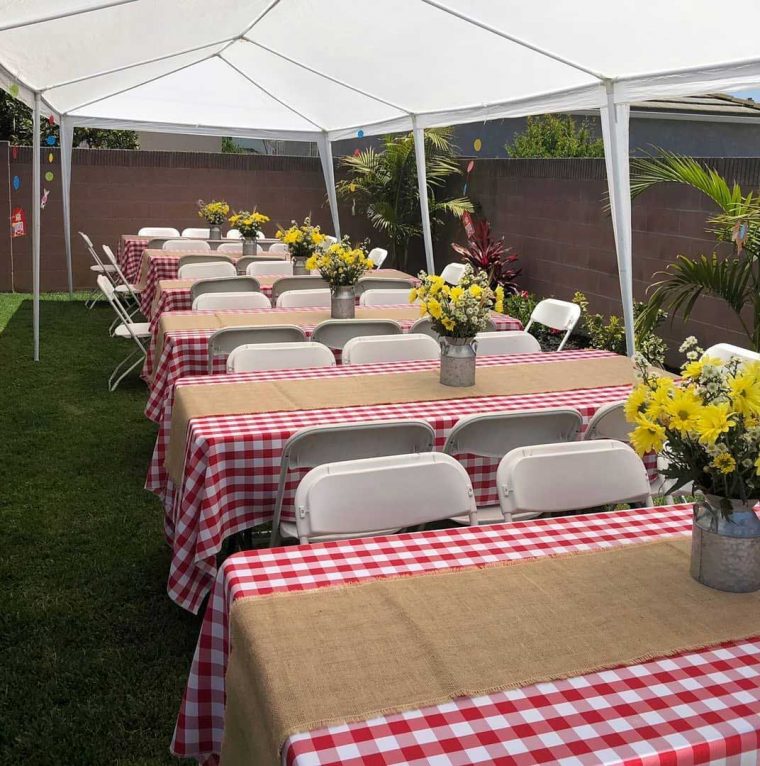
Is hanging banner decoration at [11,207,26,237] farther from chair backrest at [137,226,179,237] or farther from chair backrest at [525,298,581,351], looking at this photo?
chair backrest at [525,298,581,351]

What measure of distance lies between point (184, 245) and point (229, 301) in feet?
14.1

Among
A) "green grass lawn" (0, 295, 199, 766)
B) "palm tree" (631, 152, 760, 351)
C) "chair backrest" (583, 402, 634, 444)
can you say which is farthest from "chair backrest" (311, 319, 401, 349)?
"chair backrest" (583, 402, 634, 444)

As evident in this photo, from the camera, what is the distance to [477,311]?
3539 millimetres

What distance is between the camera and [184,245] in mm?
9852

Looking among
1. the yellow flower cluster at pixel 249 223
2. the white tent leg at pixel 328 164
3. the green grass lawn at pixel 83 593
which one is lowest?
the green grass lawn at pixel 83 593

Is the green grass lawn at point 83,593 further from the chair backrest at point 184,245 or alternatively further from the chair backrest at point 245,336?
the chair backrest at point 184,245

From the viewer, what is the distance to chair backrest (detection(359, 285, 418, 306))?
6.28 m

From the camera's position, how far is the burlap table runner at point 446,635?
4.89 feet

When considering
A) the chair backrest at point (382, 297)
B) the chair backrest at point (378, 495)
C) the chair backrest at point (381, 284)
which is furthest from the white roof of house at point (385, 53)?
the chair backrest at point (378, 495)

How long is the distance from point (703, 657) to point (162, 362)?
3.73m

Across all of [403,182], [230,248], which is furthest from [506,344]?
[403,182]

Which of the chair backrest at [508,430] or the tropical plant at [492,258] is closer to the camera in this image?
the chair backrest at [508,430]

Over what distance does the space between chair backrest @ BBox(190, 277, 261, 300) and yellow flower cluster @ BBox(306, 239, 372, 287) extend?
63.9 inches

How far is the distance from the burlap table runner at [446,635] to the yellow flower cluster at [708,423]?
10.7 inches
